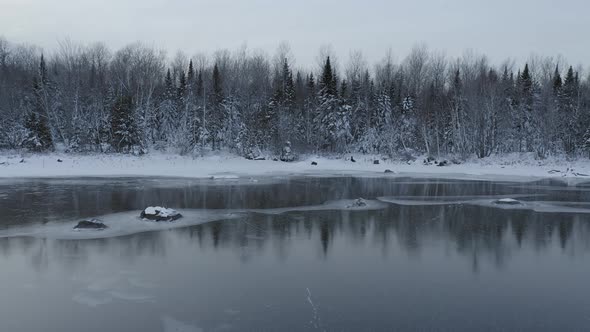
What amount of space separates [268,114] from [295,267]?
44.6 metres

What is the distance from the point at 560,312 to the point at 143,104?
2226 inches

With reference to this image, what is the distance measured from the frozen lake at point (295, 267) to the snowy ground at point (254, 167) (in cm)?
1630

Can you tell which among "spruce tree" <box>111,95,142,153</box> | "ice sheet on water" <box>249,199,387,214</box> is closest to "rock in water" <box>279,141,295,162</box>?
"spruce tree" <box>111,95,142,153</box>

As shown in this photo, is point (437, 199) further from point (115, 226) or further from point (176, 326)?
point (176, 326)

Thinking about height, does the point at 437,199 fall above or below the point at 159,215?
below

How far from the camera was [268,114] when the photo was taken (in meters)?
54.0

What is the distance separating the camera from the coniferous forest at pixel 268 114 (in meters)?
49.4

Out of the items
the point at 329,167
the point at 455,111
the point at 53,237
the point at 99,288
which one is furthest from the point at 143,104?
the point at 99,288

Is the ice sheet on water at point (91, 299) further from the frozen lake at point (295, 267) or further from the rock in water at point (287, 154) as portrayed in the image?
the rock in water at point (287, 154)

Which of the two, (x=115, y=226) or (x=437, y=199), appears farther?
(x=437, y=199)

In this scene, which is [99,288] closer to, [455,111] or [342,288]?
[342,288]

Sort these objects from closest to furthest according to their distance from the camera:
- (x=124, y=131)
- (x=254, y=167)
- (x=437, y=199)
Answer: (x=437, y=199) < (x=254, y=167) < (x=124, y=131)

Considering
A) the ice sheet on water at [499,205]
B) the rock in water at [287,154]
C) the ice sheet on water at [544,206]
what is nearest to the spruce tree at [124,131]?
the rock in water at [287,154]

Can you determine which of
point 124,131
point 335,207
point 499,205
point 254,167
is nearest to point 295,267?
point 335,207
